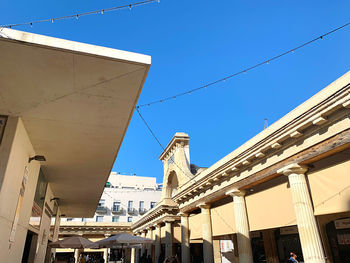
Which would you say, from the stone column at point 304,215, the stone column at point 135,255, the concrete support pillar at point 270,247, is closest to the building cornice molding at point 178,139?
the concrete support pillar at point 270,247

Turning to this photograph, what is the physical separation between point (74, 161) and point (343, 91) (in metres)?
8.07

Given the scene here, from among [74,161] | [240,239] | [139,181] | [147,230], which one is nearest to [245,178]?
[240,239]

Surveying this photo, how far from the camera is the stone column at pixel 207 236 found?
1374cm

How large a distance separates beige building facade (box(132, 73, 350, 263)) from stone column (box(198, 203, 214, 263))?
0.15 feet

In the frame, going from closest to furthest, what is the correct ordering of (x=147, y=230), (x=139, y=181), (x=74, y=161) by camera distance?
(x=74, y=161)
(x=147, y=230)
(x=139, y=181)

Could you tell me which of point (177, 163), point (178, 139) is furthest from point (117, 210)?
point (178, 139)

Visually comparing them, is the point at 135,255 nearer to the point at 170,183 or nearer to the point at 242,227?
the point at 170,183

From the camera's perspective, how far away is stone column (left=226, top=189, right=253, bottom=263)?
1034cm

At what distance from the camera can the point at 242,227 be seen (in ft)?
35.0

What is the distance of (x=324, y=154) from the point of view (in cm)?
730

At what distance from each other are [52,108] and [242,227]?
26.8 ft

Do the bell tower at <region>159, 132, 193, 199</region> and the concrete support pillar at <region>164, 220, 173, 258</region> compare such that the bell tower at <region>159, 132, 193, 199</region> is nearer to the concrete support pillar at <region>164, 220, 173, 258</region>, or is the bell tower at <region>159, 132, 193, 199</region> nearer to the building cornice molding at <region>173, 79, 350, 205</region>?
the concrete support pillar at <region>164, 220, 173, 258</region>

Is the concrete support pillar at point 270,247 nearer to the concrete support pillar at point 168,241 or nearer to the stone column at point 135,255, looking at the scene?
the concrete support pillar at point 168,241

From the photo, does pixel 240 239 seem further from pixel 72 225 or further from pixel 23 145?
pixel 72 225
